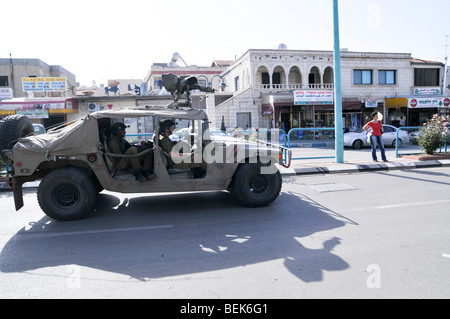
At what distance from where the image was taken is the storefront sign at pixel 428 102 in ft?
93.2

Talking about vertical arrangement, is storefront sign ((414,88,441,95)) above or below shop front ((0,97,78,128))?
above

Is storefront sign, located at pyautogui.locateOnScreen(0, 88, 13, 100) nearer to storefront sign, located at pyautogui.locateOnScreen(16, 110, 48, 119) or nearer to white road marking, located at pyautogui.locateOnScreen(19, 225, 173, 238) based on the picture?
storefront sign, located at pyautogui.locateOnScreen(16, 110, 48, 119)

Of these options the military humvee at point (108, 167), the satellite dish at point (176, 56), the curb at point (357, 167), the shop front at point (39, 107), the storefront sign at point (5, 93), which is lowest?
the curb at point (357, 167)

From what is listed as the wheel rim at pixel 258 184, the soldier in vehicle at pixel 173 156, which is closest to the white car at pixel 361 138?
the wheel rim at pixel 258 184

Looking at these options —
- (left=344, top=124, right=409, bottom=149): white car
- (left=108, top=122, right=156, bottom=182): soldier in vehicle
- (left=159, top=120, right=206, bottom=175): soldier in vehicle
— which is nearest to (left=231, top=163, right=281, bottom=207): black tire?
(left=159, top=120, right=206, bottom=175): soldier in vehicle

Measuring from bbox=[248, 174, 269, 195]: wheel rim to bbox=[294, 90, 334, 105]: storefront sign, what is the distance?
2124 centimetres

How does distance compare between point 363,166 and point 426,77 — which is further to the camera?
point 426,77

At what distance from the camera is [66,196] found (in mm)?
5891

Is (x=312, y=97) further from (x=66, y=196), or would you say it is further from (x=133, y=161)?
(x=66, y=196)

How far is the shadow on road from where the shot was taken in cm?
399

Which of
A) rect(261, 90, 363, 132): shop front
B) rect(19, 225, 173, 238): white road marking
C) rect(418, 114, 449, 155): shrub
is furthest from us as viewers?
rect(261, 90, 363, 132): shop front

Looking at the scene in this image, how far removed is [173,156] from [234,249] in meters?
2.58

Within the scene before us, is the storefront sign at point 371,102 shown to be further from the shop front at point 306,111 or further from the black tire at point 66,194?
the black tire at point 66,194

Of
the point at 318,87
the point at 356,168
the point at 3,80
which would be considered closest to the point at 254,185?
the point at 356,168
